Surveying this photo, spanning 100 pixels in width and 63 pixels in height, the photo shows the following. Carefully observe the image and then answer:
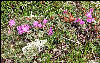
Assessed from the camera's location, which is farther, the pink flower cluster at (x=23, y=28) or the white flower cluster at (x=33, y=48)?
the pink flower cluster at (x=23, y=28)

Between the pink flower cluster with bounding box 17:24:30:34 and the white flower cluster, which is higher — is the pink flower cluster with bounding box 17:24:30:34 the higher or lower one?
the higher one

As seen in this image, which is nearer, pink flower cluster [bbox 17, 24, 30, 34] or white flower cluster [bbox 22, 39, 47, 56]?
white flower cluster [bbox 22, 39, 47, 56]

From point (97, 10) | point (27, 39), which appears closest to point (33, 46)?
point (27, 39)

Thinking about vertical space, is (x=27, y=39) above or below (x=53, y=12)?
below

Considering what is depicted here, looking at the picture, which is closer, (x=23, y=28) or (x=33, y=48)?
(x=33, y=48)

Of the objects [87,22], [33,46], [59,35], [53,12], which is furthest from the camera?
[53,12]

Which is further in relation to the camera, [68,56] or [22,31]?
[22,31]

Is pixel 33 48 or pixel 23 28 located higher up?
pixel 23 28

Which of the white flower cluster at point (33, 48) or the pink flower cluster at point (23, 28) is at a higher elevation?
the pink flower cluster at point (23, 28)

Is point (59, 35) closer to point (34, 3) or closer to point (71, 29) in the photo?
point (71, 29)

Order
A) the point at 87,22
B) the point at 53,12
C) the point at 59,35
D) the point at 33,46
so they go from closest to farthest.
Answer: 1. the point at 33,46
2. the point at 59,35
3. the point at 87,22
4. the point at 53,12

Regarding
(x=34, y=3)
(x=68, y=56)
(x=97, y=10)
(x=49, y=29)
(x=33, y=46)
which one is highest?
(x=34, y=3)
